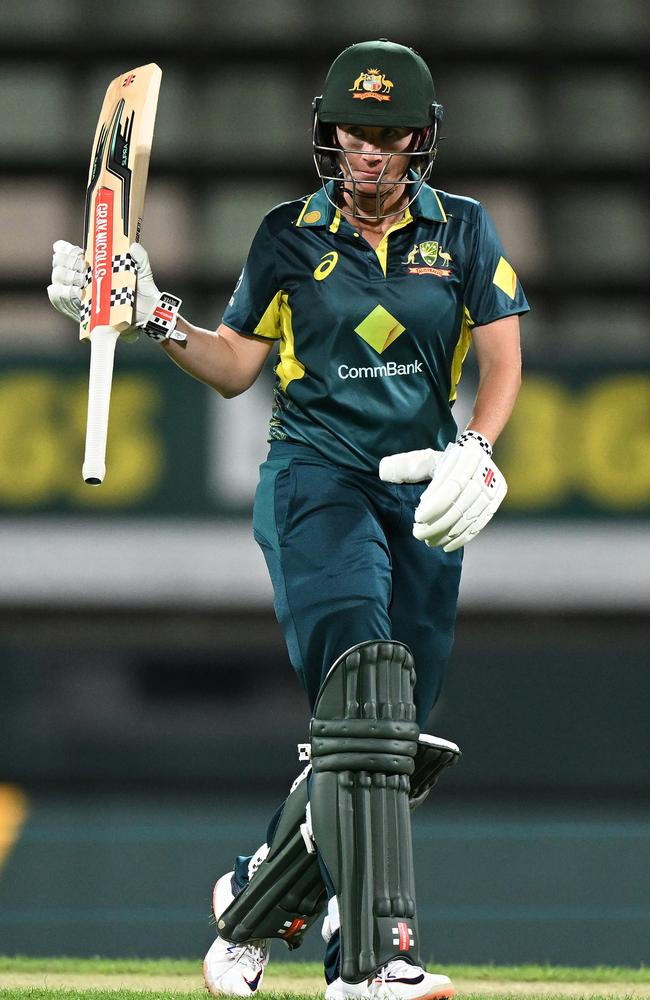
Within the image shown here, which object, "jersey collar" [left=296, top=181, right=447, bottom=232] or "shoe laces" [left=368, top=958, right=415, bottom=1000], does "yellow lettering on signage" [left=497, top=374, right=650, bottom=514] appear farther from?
"shoe laces" [left=368, top=958, right=415, bottom=1000]

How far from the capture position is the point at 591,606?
8.55 metres

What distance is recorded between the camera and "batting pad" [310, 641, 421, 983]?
2.91 meters

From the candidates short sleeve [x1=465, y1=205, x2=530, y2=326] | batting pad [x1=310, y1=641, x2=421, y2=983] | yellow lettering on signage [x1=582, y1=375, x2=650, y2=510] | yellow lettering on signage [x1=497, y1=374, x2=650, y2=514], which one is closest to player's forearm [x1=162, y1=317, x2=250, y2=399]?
short sleeve [x1=465, y1=205, x2=530, y2=326]

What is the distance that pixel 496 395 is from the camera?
320 cm

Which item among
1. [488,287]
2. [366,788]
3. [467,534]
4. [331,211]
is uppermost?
[331,211]

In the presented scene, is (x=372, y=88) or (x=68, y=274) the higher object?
(x=372, y=88)

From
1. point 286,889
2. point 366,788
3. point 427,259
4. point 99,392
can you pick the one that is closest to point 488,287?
point 427,259

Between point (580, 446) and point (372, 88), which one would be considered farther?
point (580, 446)

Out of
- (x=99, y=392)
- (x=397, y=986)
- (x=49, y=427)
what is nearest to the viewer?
(x=397, y=986)

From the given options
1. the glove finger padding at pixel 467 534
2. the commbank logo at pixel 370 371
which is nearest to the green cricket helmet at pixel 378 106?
the commbank logo at pixel 370 371

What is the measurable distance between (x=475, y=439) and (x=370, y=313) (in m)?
0.31

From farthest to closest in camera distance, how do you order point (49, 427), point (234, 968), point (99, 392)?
point (49, 427)
point (234, 968)
point (99, 392)

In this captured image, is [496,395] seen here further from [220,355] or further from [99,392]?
[99,392]

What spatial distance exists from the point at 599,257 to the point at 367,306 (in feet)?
23.0
